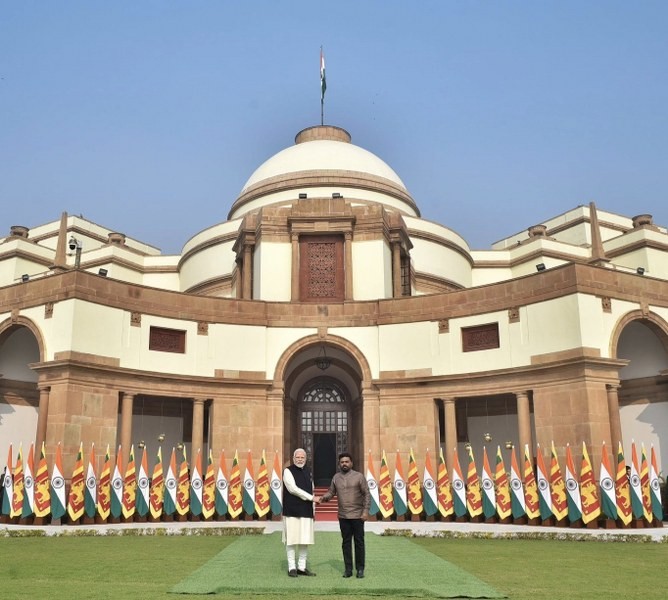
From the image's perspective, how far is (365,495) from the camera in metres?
10.8

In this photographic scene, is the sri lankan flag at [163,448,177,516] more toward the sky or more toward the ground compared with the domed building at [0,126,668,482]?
more toward the ground

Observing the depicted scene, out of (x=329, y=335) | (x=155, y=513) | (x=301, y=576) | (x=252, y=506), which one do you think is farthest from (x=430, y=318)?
(x=301, y=576)

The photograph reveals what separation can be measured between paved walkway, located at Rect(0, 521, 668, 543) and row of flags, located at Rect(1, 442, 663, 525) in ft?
1.73

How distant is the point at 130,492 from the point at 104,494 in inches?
31.9

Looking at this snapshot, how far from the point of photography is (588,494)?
20.4m

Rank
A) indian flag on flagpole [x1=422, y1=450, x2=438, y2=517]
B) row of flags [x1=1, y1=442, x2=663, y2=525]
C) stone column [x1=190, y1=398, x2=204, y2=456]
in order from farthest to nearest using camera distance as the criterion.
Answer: stone column [x1=190, y1=398, x2=204, y2=456], indian flag on flagpole [x1=422, y1=450, x2=438, y2=517], row of flags [x1=1, y1=442, x2=663, y2=525]

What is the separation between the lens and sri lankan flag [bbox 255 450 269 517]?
76.4ft

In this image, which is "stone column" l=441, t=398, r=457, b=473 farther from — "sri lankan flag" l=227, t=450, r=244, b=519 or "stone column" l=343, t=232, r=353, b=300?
"sri lankan flag" l=227, t=450, r=244, b=519

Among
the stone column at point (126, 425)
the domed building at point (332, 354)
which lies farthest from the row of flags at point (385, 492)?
the domed building at point (332, 354)

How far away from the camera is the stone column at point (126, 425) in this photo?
23875mm

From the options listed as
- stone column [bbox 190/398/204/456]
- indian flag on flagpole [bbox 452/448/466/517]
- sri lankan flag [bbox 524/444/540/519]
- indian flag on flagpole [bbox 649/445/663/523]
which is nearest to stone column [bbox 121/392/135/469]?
stone column [bbox 190/398/204/456]

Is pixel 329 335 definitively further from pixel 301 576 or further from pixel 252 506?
pixel 301 576

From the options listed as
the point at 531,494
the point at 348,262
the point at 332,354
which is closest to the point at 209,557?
the point at 531,494

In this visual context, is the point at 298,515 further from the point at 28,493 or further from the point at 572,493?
the point at 28,493
